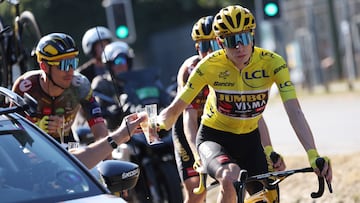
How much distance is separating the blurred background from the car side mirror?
101ft

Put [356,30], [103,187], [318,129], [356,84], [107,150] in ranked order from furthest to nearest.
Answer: [356,30] < [356,84] < [318,129] < [107,150] < [103,187]

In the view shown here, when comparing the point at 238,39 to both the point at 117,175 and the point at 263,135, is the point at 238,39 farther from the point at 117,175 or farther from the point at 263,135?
the point at 117,175

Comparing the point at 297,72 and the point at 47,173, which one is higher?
the point at 47,173

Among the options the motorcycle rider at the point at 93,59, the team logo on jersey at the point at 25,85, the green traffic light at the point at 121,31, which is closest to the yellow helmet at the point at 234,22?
the team logo on jersey at the point at 25,85

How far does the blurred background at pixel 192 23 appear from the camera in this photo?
139 ft

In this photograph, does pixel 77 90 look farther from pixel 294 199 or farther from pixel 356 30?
pixel 356 30

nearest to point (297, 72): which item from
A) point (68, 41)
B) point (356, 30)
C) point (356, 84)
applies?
point (356, 30)

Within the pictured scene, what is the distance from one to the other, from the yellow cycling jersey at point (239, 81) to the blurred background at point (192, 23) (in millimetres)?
28990

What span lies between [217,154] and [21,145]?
1.91 metres

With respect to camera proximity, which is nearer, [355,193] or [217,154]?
[217,154]

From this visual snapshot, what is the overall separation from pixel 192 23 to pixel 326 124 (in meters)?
34.7

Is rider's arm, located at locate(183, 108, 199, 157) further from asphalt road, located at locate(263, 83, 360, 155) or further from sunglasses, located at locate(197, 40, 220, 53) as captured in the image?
asphalt road, located at locate(263, 83, 360, 155)

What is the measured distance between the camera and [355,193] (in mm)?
10852

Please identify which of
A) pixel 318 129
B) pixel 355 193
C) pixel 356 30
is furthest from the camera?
pixel 356 30
